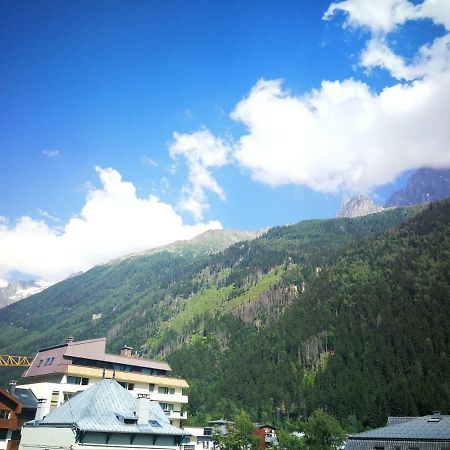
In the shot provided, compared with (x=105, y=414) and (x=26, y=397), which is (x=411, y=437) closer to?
(x=105, y=414)

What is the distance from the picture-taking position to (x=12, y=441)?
67.6 meters

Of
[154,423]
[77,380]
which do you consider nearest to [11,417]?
[77,380]

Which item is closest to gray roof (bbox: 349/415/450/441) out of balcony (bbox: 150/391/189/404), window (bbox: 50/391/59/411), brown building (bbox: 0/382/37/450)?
balcony (bbox: 150/391/189/404)

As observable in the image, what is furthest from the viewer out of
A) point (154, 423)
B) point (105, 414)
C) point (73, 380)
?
point (73, 380)

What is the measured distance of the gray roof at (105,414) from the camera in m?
44.1

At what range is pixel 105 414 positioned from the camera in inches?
1804

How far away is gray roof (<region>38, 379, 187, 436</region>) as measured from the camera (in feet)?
145

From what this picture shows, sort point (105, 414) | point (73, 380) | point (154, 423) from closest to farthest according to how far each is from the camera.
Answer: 1. point (105, 414)
2. point (154, 423)
3. point (73, 380)

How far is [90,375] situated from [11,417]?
1351 centimetres

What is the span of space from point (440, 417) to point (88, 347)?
59114mm

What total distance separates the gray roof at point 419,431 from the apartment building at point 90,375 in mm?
34166

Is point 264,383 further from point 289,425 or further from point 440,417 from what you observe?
point 440,417

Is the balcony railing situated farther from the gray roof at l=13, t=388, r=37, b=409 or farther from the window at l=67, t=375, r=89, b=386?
the gray roof at l=13, t=388, r=37, b=409

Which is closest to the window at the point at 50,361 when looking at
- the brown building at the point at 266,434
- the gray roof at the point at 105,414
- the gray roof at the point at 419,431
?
the gray roof at the point at 105,414
